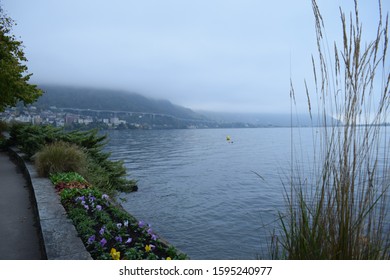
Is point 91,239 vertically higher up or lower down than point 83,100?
lower down

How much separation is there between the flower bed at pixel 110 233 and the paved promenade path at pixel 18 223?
0.42m

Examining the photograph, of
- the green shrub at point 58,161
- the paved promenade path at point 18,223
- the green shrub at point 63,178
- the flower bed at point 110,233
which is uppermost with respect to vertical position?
the green shrub at point 58,161

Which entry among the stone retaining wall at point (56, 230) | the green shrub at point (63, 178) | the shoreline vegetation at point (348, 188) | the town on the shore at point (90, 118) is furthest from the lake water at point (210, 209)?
the town on the shore at point (90, 118)

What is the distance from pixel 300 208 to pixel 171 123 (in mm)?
98470

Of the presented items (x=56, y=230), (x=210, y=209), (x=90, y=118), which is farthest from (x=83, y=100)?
(x=56, y=230)

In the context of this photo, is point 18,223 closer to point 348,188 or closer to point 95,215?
point 95,215

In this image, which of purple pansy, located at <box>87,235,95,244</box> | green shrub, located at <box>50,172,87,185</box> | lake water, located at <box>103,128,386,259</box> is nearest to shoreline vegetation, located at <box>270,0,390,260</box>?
lake water, located at <box>103,128,386,259</box>

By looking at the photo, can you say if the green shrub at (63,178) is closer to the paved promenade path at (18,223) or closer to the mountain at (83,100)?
the paved promenade path at (18,223)

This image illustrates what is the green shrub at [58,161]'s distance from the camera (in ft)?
18.8

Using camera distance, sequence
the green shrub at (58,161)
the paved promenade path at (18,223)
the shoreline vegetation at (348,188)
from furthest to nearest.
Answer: the green shrub at (58,161)
the paved promenade path at (18,223)
the shoreline vegetation at (348,188)

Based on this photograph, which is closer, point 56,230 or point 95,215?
point 56,230

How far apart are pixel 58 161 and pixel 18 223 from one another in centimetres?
241

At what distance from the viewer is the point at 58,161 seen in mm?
5965
